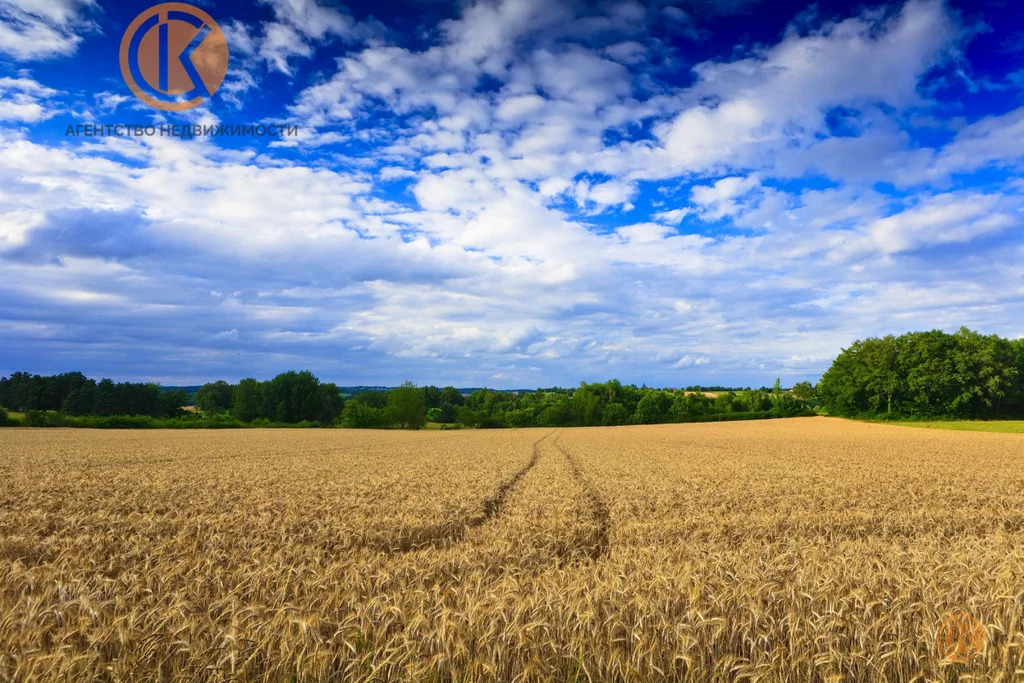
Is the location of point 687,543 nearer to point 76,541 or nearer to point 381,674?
point 381,674

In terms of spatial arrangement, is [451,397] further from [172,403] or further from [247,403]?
[172,403]

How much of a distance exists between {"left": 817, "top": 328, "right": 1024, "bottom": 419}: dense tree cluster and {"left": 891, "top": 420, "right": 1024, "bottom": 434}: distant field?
4.90 metres

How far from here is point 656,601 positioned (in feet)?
17.0

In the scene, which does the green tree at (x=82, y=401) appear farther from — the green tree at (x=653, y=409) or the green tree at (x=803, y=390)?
the green tree at (x=803, y=390)

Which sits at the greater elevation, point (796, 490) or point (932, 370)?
point (932, 370)

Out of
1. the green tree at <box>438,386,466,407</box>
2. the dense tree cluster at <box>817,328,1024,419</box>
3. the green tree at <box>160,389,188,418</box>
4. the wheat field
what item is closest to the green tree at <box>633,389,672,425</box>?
the dense tree cluster at <box>817,328,1024,419</box>

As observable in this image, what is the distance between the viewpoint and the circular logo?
445cm

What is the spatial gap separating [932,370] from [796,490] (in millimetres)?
79436

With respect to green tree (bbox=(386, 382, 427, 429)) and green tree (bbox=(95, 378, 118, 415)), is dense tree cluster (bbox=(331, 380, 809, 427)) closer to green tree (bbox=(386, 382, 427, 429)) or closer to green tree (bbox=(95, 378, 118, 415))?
green tree (bbox=(386, 382, 427, 429))

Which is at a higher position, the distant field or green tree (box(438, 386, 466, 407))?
green tree (box(438, 386, 466, 407))

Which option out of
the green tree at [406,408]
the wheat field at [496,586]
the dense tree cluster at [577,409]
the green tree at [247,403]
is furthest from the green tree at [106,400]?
the wheat field at [496,586]

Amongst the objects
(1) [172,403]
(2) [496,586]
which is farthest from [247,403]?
(2) [496,586]

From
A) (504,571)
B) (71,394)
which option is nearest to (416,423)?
(71,394)

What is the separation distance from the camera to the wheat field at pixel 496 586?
4.23 meters
